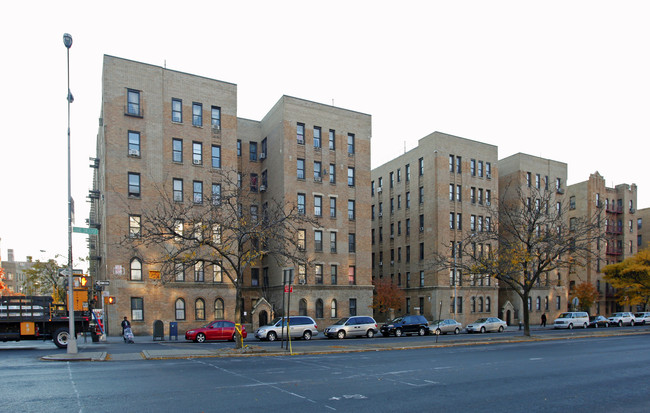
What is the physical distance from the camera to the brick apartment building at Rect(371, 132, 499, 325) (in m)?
53.3

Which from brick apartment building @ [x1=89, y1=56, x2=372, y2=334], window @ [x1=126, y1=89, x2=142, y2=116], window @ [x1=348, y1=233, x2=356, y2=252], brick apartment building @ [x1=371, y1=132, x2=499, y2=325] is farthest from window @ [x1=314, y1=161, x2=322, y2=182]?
window @ [x1=126, y1=89, x2=142, y2=116]

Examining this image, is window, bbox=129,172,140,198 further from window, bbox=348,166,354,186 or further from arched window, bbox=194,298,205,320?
window, bbox=348,166,354,186

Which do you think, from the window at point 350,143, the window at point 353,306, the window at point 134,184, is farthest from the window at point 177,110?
the window at point 353,306

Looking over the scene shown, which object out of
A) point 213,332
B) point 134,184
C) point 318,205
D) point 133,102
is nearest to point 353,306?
point 318,205

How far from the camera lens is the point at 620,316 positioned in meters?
57.9

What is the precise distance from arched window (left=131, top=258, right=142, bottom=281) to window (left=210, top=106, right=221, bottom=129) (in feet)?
43.2

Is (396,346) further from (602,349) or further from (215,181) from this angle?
(215,181)

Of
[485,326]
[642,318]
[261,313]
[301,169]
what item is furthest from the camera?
[642,318]

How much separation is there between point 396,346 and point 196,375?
44.5ft

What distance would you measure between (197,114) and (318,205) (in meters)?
13.8

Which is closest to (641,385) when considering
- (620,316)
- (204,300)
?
(204,300)

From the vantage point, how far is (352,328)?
35.7 metres

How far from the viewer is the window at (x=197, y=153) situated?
1639 inches

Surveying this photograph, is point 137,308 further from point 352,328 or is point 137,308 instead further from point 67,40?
point 67,40
